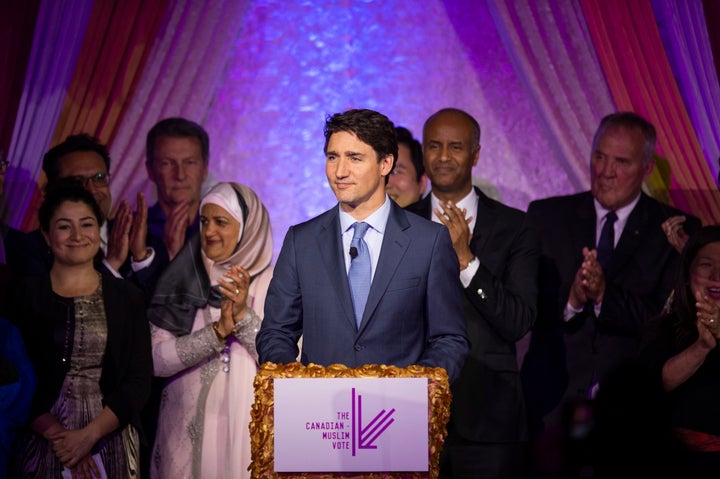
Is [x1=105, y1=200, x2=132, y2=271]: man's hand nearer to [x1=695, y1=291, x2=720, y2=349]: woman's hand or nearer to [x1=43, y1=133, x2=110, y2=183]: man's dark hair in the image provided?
[x1=43, y1=133, x2=110, y2=183]: man's dark hair

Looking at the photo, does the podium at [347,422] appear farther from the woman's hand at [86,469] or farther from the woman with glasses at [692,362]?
the woman's hand at [86,469]

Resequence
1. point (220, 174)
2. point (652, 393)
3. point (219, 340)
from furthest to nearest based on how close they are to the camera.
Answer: point (220, 174) → point (219, 340) → point (652, 393)

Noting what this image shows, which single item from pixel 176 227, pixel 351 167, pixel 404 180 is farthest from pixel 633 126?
pixel 176 227

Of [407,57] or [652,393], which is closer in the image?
[652,393]

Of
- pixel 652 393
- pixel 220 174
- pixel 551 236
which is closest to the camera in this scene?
pixel 652 393

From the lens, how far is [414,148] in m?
5.37

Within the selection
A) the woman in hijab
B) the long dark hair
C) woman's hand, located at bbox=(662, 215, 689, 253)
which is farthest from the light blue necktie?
woman's hand, located at bbox=(662, 215, 689, 253)

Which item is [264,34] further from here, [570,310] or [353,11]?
[570,310]

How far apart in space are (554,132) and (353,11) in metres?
1.31

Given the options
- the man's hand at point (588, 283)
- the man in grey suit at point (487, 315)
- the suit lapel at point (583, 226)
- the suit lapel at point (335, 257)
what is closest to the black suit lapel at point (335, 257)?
the suit lapel at point (335, 257)

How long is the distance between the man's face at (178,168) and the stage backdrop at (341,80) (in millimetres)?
98

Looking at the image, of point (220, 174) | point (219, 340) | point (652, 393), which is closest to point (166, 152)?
point (220, 174)

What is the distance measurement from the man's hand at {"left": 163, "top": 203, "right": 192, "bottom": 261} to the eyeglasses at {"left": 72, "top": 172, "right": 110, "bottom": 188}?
392 millimetres

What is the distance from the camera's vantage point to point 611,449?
131 inches
